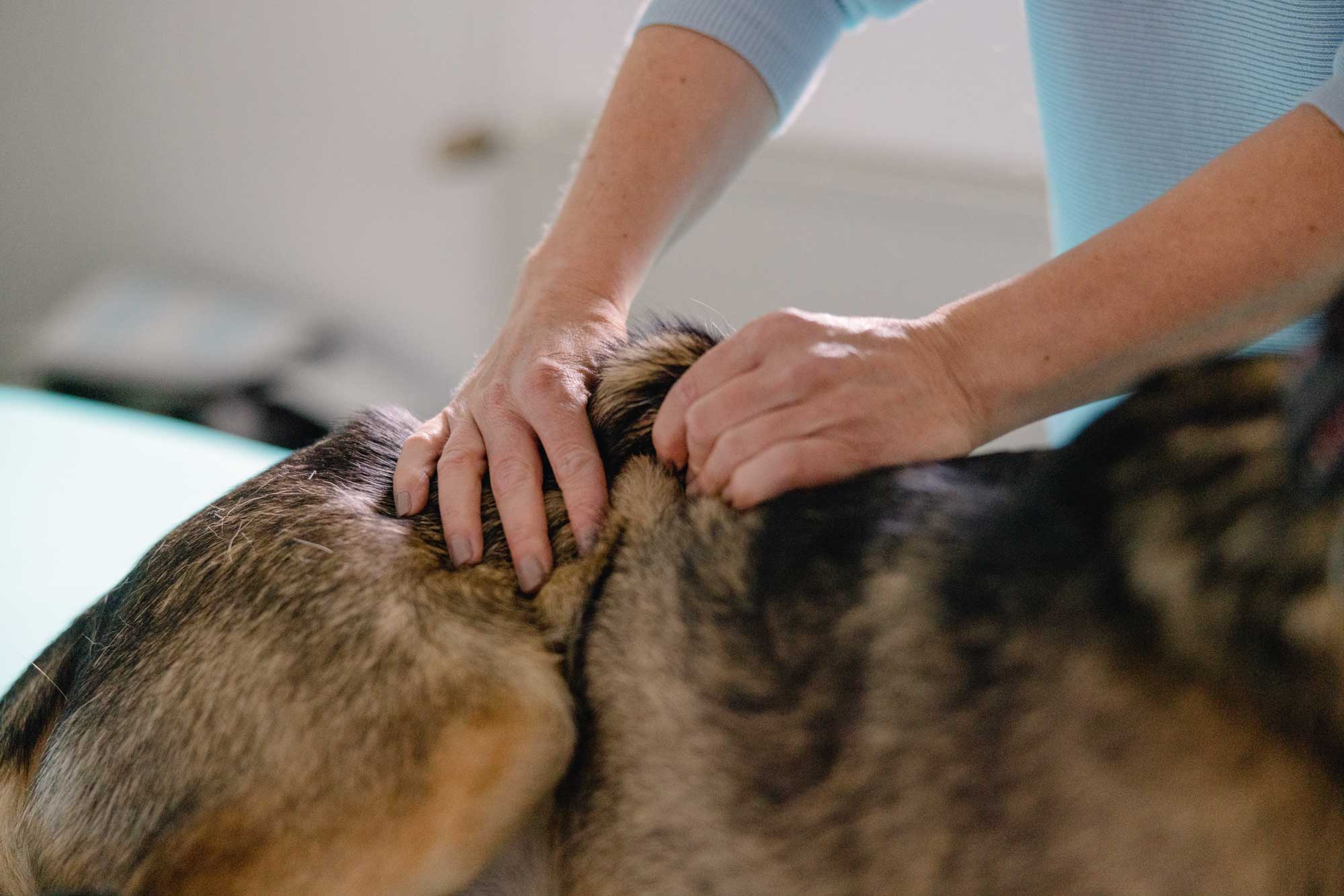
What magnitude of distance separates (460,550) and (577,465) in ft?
0.37

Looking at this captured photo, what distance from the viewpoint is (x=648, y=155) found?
1141 mm

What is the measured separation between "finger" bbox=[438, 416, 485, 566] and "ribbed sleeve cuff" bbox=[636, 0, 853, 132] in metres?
0.53

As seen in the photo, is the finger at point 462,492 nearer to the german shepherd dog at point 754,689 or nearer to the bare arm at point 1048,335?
the german shepherd dog at point 754,689

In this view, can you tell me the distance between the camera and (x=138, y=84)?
2.42m

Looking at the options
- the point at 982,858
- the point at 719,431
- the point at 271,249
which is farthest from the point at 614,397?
the point at 271,249

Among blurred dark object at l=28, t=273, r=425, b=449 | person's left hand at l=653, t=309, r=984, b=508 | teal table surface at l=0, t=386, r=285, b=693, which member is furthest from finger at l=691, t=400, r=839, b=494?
blurred dark object at l=28, t=273, r=425, b=449

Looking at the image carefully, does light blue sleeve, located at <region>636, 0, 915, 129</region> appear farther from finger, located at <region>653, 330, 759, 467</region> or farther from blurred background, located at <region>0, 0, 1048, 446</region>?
blurred background, located at <region>0, 0, 1048, 446</region>

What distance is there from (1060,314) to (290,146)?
230cm

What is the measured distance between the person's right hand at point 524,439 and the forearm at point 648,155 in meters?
0.07

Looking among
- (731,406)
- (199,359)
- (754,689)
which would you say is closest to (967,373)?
(731,406)

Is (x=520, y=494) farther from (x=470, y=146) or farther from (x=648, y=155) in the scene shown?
(x=470, y=146)

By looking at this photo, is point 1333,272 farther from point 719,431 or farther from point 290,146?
point 290,146

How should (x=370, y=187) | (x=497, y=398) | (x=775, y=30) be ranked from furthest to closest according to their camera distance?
(x=370, y=187) < (x=775, y=30) < (x=497, y=398)

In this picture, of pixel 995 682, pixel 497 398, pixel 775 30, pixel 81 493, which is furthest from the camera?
pixel 81 493
